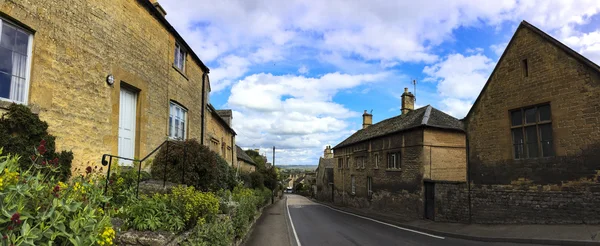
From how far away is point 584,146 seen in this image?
12.0 meters

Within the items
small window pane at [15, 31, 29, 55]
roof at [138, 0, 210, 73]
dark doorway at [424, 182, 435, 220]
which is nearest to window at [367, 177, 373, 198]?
dark doorway at [424, 182, 435, 220]

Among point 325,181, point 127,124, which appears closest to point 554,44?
point 127,124

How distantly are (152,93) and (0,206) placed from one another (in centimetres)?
889

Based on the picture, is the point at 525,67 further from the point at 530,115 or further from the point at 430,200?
the point at 430,200

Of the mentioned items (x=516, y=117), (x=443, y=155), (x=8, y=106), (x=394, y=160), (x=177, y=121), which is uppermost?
(x=516, y=117)

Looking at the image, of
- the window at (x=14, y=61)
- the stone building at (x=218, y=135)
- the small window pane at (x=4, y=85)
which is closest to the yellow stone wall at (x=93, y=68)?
the window at (x=14, y=61)

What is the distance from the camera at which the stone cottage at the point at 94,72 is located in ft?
21.0

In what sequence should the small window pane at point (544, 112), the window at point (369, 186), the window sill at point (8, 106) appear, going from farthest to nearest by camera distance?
the window at point (369, 186), the small window pane at point (544, 112), the window sill at point (8, 106)

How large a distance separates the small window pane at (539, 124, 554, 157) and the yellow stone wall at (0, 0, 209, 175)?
14.8 meters

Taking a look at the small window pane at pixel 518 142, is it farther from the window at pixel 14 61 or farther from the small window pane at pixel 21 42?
the small window pane at pixel 21 42

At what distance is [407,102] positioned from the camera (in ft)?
99.0

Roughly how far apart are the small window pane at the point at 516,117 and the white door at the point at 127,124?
1543 cm

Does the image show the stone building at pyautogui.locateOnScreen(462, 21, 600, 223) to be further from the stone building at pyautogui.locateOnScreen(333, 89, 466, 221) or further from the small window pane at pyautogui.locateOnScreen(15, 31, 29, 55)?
the small window pane at pyautogui.locateOnScreen(15, 31, 29, 55)

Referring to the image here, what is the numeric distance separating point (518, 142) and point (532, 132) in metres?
0.75
